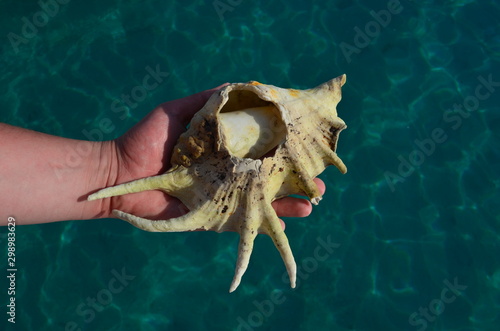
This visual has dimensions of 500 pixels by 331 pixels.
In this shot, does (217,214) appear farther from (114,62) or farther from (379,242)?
(114,62)

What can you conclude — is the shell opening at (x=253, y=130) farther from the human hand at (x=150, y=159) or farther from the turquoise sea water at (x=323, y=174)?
the turquoise sea water at (x=323, y=174)

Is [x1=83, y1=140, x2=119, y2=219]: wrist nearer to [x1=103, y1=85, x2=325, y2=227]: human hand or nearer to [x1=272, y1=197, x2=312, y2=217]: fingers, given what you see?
[x1=103, y1=85, x2=325, y2=227]: human hand

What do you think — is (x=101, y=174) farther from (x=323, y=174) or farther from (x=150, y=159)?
(x=323, y=174)

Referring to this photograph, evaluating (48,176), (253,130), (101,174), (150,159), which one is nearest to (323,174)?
(253,130)

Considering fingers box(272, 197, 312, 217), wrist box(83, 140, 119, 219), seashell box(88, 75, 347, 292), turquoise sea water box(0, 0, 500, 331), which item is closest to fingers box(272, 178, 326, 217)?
fingers box(272, 197, 312, 217)

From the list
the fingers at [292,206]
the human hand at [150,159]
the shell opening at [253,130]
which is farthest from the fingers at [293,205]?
the human hand at [150,159]

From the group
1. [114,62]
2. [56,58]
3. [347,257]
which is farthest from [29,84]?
[347,257]
